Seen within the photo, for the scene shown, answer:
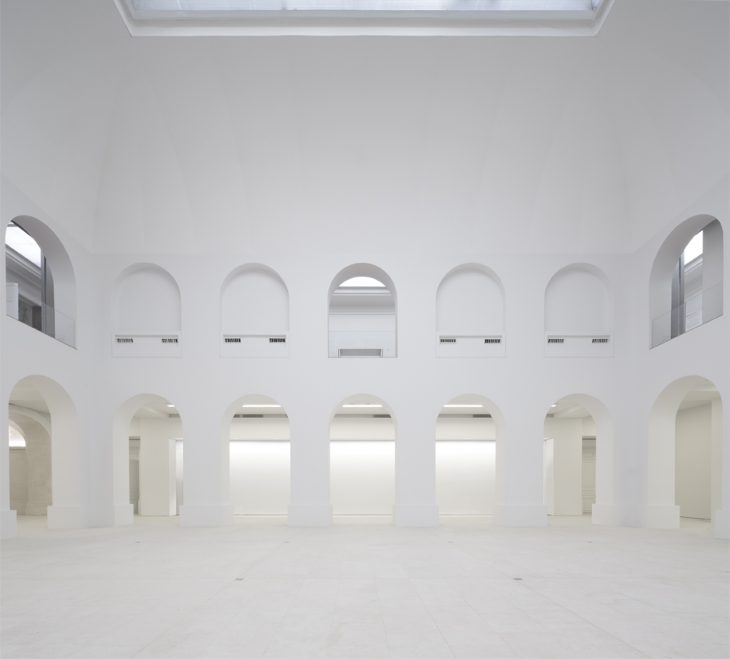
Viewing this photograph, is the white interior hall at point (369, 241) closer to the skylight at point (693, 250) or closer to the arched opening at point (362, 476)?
the skylight at point (693, 250)

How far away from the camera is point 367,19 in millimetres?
16125

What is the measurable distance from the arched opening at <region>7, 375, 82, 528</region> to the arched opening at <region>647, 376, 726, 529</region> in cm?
1829

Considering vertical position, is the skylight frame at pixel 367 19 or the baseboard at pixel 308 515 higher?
the skylight frame at pixel 367 19

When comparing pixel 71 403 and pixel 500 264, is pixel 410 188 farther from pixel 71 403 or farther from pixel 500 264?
pixel 71 403

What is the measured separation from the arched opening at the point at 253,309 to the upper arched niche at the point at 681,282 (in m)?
12.2

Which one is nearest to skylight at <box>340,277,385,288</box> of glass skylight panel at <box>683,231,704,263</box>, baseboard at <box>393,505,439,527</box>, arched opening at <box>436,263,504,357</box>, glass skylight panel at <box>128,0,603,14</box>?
arched opening at <box>436,263,504,357</box>

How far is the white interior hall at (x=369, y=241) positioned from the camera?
16.0m

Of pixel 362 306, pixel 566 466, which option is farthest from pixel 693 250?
pixel 362 306

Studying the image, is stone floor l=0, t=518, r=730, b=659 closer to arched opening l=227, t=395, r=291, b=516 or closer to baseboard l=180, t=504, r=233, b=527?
baseboard l=180, t=504, r=233, b=527

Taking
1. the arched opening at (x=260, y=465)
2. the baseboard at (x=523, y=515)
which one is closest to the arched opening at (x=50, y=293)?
the arched opening at (x=260, y=465)

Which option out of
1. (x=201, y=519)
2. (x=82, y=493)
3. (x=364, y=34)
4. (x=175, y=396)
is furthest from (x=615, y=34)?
(x=82, y=493)

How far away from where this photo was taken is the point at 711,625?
705cm

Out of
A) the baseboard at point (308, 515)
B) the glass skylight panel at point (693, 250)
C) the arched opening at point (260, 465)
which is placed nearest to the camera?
the baseboard at point (308, 515)

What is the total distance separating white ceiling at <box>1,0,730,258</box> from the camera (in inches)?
602
